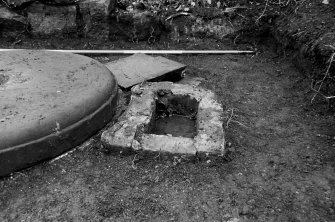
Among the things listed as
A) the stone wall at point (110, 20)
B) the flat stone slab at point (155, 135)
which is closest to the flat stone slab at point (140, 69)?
the flat stone slab at point (155, 135)

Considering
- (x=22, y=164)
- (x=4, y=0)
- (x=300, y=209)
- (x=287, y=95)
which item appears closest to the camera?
(x=300, y=209)

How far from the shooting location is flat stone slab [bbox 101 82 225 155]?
2578mm

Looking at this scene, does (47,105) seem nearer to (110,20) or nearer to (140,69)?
(140,69)

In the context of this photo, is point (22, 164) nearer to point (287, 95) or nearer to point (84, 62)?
point (84, 62)

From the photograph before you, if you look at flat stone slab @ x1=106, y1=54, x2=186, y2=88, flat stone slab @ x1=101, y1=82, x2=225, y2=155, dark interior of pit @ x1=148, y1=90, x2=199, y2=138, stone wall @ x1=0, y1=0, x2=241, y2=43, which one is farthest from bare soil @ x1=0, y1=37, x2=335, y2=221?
stone wall @ x1=0, y1=0, x2=241, y2=43

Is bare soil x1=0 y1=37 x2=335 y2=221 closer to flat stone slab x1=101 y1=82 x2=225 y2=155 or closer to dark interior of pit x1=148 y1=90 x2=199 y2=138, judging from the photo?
flat stone slab x1=101 y1=82 x2=225 y2=155

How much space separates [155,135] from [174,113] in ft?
2.12

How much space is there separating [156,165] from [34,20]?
3.27m

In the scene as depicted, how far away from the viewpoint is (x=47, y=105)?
2.50 metres

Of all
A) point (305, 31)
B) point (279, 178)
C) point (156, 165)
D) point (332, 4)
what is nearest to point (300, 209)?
point (279, 178)

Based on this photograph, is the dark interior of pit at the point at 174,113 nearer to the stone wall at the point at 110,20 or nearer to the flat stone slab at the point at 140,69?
the flat stone slab at the point at 140,69

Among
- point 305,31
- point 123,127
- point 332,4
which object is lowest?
point 123,127

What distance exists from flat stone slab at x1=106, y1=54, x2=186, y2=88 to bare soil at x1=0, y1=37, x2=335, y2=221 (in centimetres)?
89

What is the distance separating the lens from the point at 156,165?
2549 millimetres
